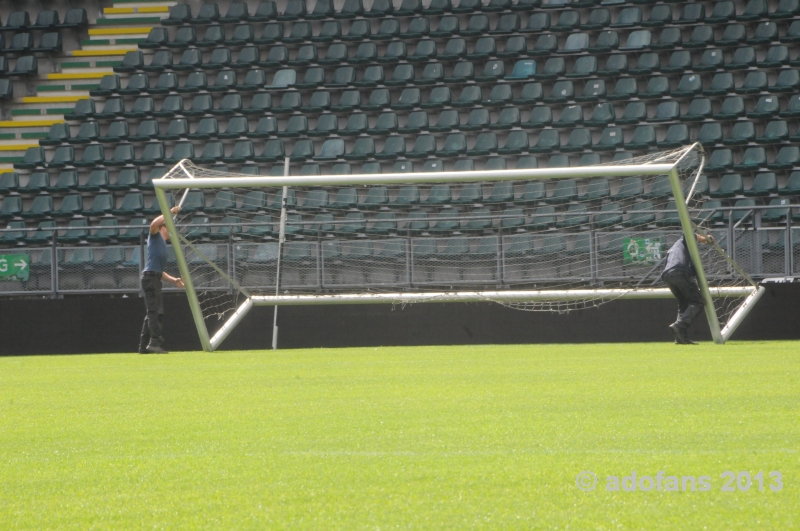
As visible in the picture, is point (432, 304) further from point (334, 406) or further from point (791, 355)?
point (334, 406)

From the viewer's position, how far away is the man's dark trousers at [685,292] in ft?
34.4

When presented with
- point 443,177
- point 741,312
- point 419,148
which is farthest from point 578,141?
point 443,177

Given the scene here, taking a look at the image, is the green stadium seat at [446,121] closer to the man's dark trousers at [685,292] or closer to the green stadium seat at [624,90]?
the green stadium seat at [624,90]

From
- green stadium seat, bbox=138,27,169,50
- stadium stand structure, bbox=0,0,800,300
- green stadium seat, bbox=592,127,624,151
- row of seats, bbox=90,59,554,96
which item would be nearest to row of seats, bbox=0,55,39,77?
stadium stand structure, bbox=0,0,800,300

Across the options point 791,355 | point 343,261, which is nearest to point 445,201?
point 343,261

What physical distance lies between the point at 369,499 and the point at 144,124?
16.9 m

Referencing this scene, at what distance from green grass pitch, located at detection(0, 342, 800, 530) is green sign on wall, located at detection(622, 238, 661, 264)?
5.41 meters

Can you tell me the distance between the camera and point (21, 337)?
12.9 meters

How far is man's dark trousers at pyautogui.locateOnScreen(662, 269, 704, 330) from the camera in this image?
1048 centimetres

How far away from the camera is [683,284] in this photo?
34.5 ft

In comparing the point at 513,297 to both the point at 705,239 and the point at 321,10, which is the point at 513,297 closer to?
the point at 705,239

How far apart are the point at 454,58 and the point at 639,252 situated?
771 centimetres

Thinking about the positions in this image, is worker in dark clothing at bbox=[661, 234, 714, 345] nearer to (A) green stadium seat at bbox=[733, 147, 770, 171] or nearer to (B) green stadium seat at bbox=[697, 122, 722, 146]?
(A) green stadium seat at bbox=[733, 147, 770, 171]

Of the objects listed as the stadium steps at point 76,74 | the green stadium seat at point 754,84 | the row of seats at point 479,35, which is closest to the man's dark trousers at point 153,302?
the row of seats at point 479,35
